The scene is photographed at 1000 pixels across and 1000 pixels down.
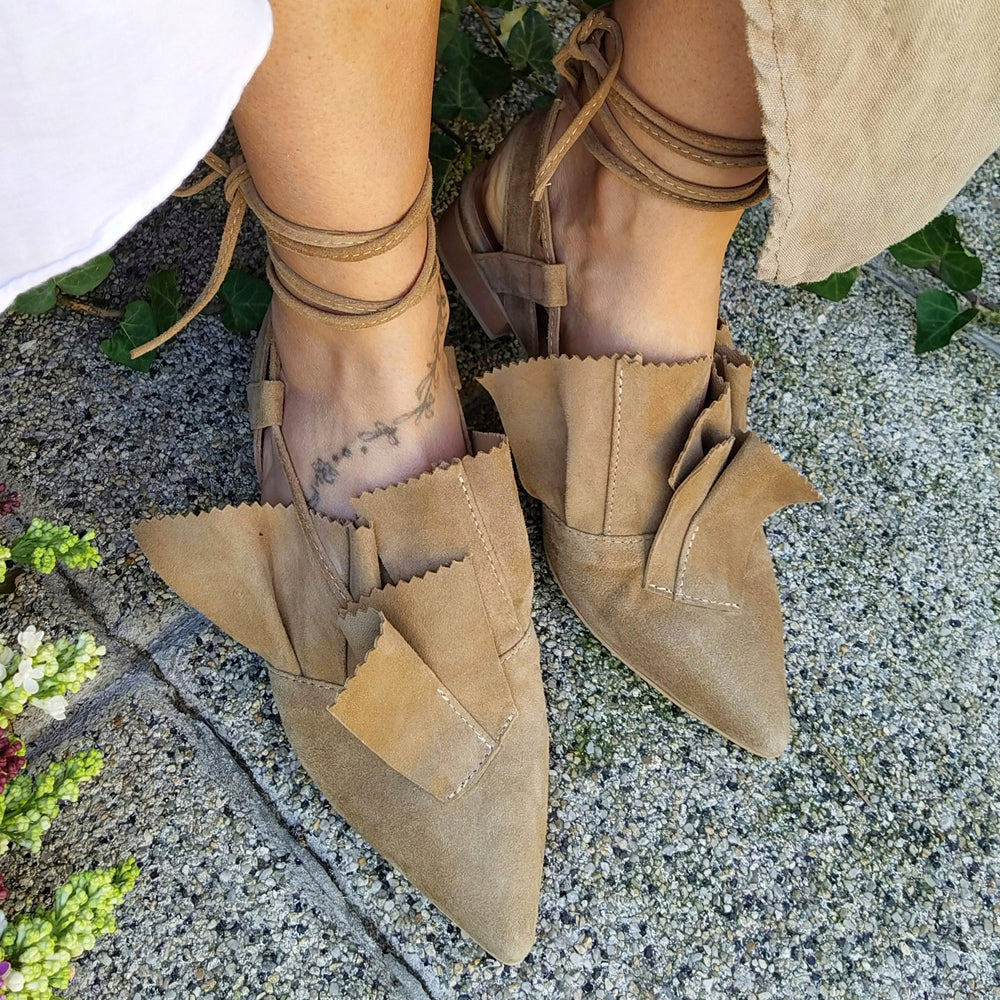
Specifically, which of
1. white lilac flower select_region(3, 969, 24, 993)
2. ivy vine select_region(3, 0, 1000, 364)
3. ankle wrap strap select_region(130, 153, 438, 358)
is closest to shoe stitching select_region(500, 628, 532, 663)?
ankle wrap strap select_region(130, 153, 438, 358)

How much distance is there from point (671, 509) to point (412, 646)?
33 centimetres

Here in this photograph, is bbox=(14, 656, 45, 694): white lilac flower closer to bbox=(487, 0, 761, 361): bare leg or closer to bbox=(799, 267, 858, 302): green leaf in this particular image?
bbox=(487, 0, 761, 361): bare leg

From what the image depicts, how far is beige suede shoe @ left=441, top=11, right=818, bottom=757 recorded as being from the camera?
980 mm

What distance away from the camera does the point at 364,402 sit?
38.0 inches

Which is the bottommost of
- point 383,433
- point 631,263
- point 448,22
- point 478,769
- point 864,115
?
point 478,769

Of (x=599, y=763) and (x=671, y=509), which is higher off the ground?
(x=671, y=509)

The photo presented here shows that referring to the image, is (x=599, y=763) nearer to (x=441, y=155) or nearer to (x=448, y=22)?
(x=441, y=155)

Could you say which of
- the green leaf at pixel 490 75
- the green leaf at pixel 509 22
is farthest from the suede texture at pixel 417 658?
the green leaf at pixel 509 22

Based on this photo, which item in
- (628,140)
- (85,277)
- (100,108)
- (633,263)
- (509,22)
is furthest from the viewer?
(509,22)

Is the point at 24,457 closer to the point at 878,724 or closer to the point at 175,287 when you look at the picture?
the point at 175,287

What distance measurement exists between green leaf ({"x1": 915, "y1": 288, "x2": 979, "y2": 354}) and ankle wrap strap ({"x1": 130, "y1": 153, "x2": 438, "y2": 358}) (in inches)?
34.2

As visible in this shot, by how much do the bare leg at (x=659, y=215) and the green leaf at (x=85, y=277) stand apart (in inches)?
20.2

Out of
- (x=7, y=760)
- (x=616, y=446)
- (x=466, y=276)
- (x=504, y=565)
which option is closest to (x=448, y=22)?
(x=466, y=276)

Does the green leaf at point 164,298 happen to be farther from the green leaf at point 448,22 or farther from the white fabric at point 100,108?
the white fabric at point 100,108
